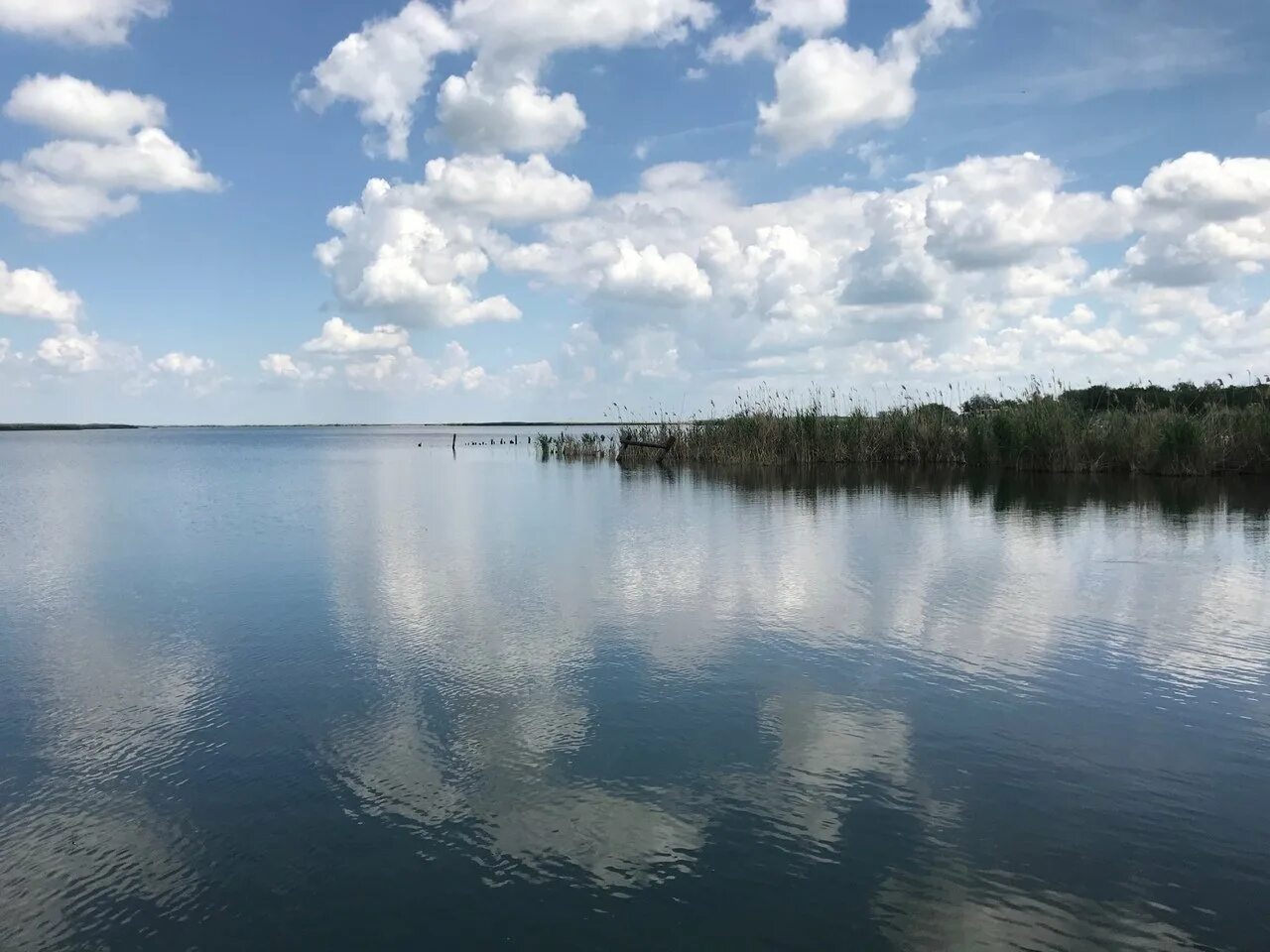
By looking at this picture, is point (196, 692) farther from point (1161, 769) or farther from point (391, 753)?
point (1161, 769)

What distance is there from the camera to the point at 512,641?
23.9 feet

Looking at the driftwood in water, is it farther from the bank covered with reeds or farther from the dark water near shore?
the dark water near shore

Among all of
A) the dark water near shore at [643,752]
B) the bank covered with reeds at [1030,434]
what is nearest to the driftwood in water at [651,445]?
the bank covered with reeds at [1030,434]

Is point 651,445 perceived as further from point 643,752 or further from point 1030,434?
point 643,752

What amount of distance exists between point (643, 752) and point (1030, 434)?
921 inches

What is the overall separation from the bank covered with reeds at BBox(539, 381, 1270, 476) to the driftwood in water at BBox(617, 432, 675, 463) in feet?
0.93

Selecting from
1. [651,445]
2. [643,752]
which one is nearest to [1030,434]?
[651,445]

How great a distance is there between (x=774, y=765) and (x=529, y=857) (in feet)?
5.07

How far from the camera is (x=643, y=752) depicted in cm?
491

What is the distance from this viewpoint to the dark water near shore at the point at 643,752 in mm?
3406

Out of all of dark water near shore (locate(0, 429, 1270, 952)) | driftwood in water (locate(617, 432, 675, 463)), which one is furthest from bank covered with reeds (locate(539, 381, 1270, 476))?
dark water near shore (locate(0, 429, 1270, 952))

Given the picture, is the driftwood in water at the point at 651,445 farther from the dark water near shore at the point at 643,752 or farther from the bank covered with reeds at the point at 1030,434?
the dark water near shore at the point at 643,752

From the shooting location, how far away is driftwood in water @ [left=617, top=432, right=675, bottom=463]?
34.0m

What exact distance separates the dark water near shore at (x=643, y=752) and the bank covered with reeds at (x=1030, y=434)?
41.9 feet
